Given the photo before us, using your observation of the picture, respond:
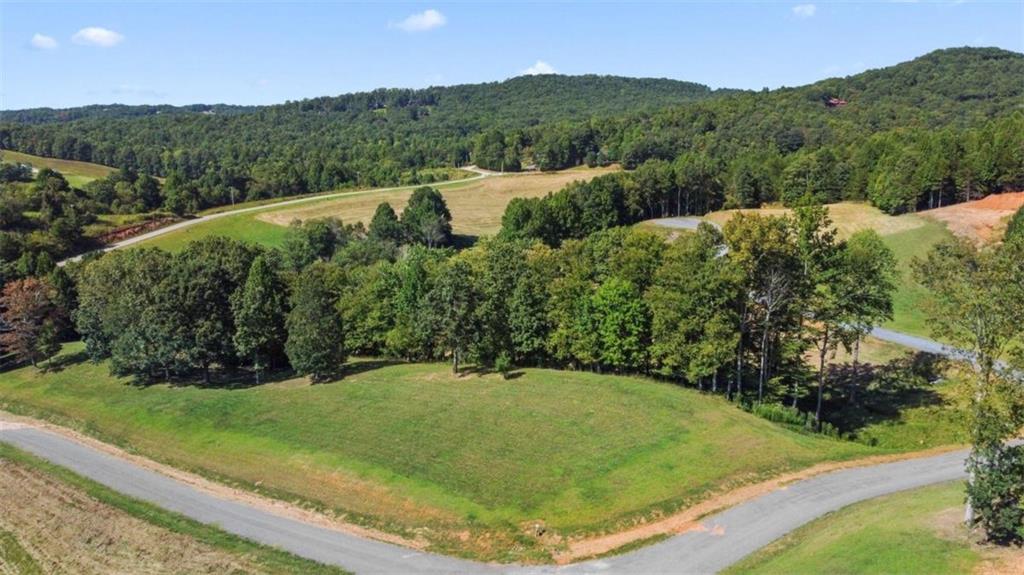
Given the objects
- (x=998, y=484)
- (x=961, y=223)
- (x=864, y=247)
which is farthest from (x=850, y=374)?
(x=961, y=223)

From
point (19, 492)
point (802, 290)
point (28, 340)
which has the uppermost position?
point (802, 290)

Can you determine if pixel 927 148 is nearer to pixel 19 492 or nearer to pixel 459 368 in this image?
pixel 459 368

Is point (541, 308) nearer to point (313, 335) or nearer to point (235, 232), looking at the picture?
point (313, 335)

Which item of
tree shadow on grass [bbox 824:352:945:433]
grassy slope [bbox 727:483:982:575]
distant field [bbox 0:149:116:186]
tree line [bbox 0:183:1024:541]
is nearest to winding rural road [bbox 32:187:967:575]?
grassy slope [bbox 727:483:982:575]

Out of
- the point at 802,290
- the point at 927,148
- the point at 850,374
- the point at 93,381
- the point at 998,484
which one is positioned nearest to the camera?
the point at 998,484

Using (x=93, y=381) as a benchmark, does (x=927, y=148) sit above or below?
above

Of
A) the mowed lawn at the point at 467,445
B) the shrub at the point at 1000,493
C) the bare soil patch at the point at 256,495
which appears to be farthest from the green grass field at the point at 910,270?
the bare soil patch at the point at 256,495

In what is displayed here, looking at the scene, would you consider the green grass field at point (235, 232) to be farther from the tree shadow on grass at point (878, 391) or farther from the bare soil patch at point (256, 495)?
the tree shadow on grass at point (878, 391)

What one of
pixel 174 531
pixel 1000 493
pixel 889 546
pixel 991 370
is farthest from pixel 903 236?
pixel 174 531
